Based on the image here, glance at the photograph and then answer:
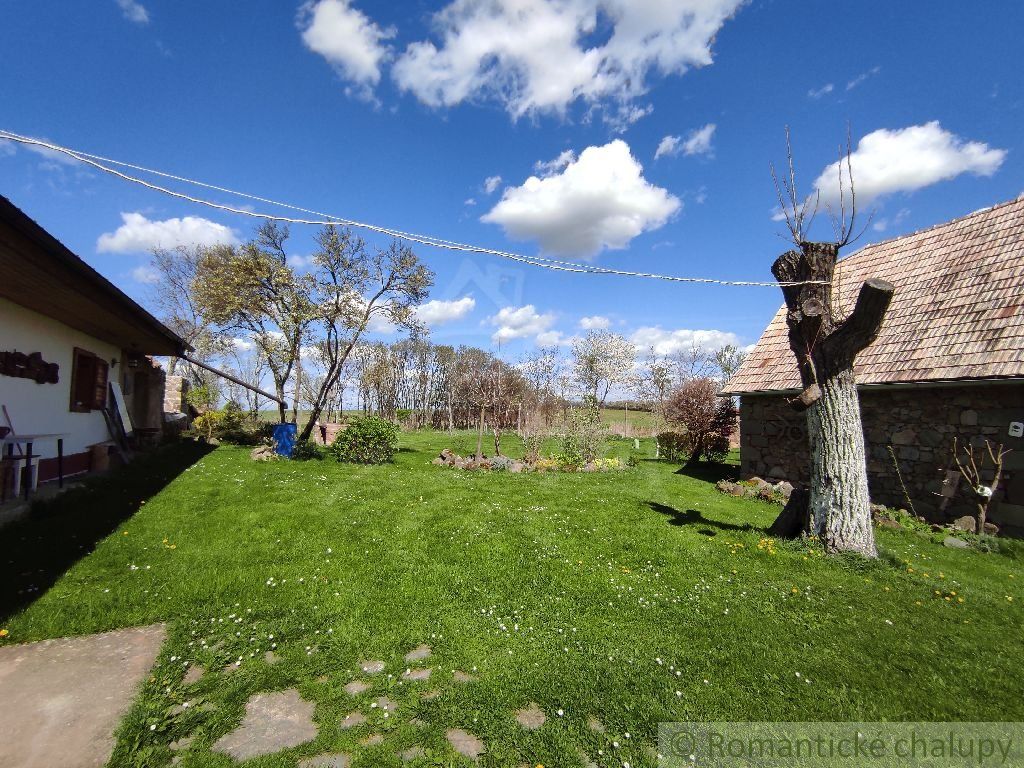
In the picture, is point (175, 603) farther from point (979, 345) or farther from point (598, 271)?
point (979, 345)

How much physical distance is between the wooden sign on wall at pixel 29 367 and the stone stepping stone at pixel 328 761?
776cm

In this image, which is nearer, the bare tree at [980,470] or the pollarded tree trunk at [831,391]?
the pollarded tree trunk at [831,391]

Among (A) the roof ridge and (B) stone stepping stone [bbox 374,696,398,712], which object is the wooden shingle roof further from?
(B) stone stepping stone [bbox 374,696,398,712]

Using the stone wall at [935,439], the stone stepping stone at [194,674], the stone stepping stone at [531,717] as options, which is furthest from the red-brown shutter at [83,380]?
the stone wall at [935,439]

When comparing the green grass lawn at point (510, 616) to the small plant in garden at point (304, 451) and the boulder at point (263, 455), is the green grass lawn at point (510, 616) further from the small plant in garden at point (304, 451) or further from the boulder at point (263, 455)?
the small plant in garden at point (304, 451)

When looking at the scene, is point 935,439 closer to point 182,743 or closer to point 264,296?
point 182,743

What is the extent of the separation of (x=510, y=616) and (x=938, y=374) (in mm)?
8584

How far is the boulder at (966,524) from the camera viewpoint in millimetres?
7078

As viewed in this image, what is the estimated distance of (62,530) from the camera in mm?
4988

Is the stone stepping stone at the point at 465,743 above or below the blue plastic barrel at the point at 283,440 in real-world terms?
below

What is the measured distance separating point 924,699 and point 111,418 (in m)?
13.6

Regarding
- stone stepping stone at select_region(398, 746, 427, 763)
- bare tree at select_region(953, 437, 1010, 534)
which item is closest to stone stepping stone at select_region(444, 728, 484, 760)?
stone stepping stone at select_region(398, 746, 427, 763)

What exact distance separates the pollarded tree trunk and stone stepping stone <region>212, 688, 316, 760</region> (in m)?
5.45

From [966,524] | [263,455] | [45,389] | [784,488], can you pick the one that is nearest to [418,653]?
[45,389]
